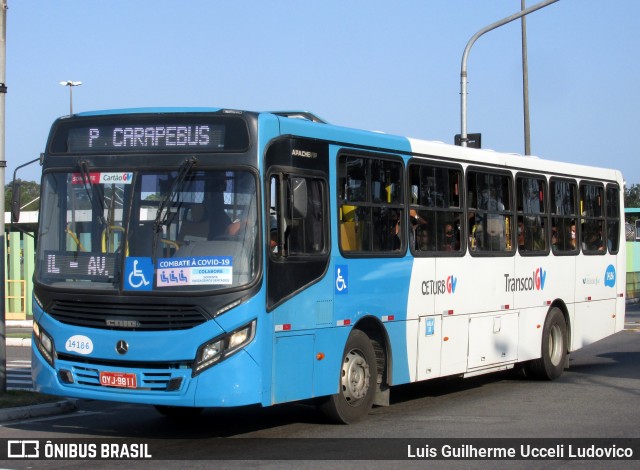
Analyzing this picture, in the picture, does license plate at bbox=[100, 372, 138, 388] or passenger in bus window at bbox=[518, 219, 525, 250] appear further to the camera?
passenger in bus window at bbox=[518, 219, 525, 250]

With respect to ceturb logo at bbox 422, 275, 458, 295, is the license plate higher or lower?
lower

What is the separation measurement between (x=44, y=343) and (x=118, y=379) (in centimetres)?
109

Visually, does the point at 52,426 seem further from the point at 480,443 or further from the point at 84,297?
the point at 480,443

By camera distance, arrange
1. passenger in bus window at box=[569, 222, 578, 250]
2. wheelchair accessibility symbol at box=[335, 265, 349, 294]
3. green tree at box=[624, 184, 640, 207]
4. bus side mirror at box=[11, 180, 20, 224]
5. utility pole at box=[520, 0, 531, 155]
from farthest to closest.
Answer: green tree at box=[624, 184, 640, 207]
utility pole at box=[520, 0, 531, 155]
passenger in bus window at box=[569, 222, 578, 250]
wheelchair accessibility symbol at box=[335, 265, 349, 294]
bus side mirror at box=[11, 180, 20, 224]

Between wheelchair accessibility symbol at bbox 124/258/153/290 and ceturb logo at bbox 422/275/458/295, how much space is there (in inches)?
164

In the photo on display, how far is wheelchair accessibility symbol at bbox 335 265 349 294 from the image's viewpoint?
36.7 feet

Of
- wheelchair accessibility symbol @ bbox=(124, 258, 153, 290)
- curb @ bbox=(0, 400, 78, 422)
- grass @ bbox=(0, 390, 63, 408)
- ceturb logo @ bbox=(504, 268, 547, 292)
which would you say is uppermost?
wheelchair accessibility symbol @ bbox=(124, 258, 153, 290)

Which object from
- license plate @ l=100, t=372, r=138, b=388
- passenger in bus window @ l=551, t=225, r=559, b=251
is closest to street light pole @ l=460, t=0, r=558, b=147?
passenger in bus window @ l=551, t=225, r=559, b=251

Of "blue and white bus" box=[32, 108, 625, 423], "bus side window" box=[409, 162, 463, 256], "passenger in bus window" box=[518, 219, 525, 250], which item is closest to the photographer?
"blue and white bus" box=[32, 108, 625, 423]

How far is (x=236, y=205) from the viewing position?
9953 mm

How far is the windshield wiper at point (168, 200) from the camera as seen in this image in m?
9.96

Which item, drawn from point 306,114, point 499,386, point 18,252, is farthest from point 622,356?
point 18,252

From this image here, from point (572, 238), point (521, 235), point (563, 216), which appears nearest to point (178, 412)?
point (521, 235)

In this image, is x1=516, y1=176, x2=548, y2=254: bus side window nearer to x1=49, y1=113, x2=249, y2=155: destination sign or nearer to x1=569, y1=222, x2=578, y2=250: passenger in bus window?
x1=569, y1=222, x2=578, y2=250: passenger in bus window
